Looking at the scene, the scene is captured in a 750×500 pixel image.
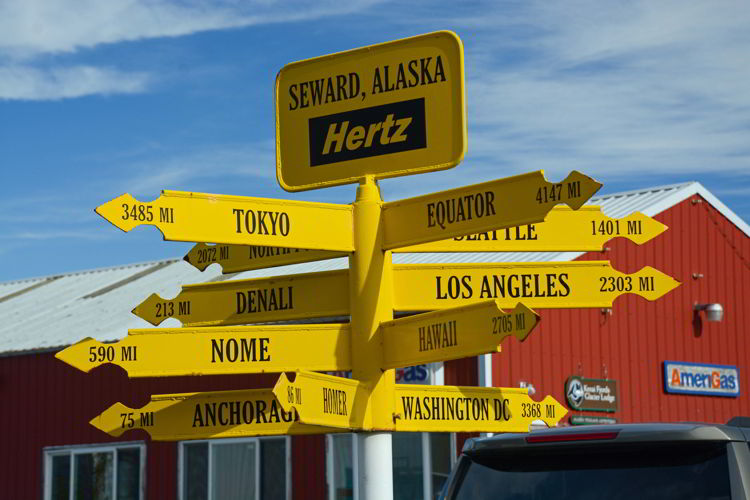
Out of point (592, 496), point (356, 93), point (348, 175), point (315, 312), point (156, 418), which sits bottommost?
point (592, 496)

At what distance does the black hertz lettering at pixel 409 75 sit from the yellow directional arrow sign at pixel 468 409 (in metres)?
2.06

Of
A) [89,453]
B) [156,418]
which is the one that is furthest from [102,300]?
[156,418]

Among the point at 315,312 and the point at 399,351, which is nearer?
the point at 399,351

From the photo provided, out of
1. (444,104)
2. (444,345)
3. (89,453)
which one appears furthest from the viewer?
(89,453)

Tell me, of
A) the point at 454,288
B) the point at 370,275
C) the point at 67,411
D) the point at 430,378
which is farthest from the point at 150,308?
the point at 67,411

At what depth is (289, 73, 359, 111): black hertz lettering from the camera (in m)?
8.51

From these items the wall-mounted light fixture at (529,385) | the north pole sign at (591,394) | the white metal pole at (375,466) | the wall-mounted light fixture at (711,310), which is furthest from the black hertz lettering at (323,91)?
the wall-mounted light fixture at (711,310)

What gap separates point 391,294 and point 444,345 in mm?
674

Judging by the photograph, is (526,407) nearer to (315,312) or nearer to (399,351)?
(399,351)

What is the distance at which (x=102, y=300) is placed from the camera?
2672 centimetres

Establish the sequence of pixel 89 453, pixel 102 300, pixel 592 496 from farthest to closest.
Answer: pixel 102 300
pixel 89 453
pixel 592 496

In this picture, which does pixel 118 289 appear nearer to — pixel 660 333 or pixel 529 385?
pixel 529 385

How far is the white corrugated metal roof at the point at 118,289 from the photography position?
2245 centimetres

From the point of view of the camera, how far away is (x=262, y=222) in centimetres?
792
